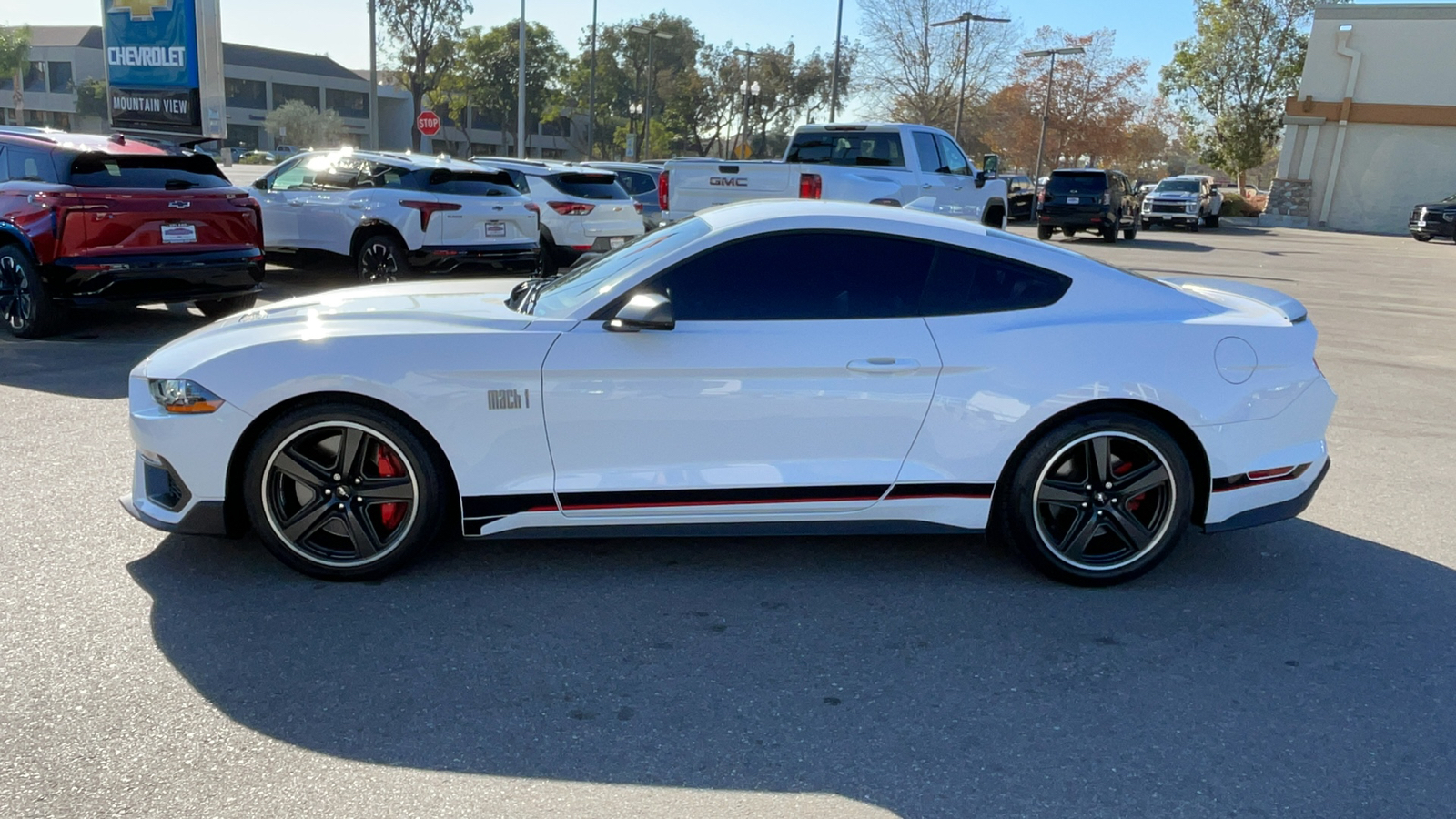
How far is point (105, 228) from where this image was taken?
830 centimetres

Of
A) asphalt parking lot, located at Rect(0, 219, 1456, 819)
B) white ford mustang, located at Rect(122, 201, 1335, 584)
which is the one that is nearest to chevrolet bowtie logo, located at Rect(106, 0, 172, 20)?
asphalt parking lot, located at Rect(0, 219, 1456, 819)

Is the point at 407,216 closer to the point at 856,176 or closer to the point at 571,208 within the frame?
the point at 571,208

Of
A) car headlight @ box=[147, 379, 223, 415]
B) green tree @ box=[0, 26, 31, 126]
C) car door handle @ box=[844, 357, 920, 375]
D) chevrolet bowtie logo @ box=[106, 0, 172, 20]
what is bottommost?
car headlight @ box=[147, 379, 223, 415]

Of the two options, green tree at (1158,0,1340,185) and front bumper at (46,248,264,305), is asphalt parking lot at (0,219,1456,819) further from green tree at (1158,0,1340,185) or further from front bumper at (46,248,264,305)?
green tree at (1158,0,1340,185)

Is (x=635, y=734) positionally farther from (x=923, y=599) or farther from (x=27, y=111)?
(x=27, y=111)

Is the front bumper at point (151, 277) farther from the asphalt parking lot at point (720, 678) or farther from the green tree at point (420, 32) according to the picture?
the green tree at point (420, 32)

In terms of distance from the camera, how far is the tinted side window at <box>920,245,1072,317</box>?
425 cm

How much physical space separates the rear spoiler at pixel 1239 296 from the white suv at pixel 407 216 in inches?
301

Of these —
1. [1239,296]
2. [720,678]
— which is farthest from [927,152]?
[720,678]

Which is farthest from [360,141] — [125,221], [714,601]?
[714,601]

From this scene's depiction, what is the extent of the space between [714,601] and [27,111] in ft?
326

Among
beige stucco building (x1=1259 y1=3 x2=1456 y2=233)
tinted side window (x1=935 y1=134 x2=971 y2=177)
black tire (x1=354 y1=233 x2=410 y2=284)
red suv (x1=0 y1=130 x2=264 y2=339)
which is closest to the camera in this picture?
red suv (x1=0 y1=130 x2=264 y2=339)

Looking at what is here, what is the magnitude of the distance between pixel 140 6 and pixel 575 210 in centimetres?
777

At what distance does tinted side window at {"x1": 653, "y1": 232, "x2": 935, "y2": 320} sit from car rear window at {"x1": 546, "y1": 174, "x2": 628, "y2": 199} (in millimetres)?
9951
